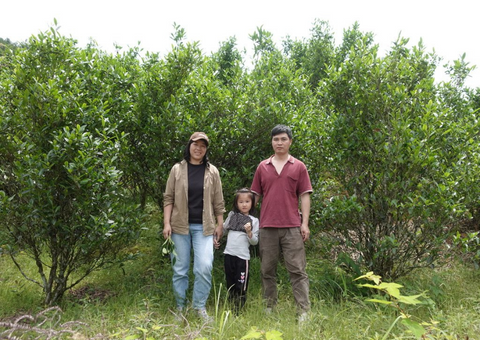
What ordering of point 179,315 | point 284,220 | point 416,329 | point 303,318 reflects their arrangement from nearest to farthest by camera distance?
point 416,329 < point 303,318 < point 179,315 < point 284,220

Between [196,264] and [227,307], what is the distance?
0.59 metres

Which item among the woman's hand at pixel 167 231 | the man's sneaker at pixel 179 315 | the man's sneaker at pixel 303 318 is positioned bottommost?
the man's sneaker at pixel 179 315

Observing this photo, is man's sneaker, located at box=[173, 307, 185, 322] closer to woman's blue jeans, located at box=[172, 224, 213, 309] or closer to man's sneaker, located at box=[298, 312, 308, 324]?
woman's blue jeans, located at box=[172, 224, 213, 309]

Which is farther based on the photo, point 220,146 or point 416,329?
point 220,146

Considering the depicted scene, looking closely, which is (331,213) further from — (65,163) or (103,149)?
(65,163)

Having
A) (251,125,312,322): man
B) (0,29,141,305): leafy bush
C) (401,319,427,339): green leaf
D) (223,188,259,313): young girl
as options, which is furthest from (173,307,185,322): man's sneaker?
(401,319,427,339): green leaf

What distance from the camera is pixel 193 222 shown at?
417cm

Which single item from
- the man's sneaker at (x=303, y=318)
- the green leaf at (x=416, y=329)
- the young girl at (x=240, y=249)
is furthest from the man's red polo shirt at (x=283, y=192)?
the green leaf at (x=416, y=329)

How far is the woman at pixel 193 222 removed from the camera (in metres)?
4.09

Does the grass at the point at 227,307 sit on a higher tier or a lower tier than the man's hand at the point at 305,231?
lower

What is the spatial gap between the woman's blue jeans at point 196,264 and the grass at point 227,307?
7.8 inches

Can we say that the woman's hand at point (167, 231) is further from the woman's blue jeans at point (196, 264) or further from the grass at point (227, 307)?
the grass at point (227, 307)

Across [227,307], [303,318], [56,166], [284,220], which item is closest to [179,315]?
[227,307]

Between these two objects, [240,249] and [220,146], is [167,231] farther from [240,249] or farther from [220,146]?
[220,146]
